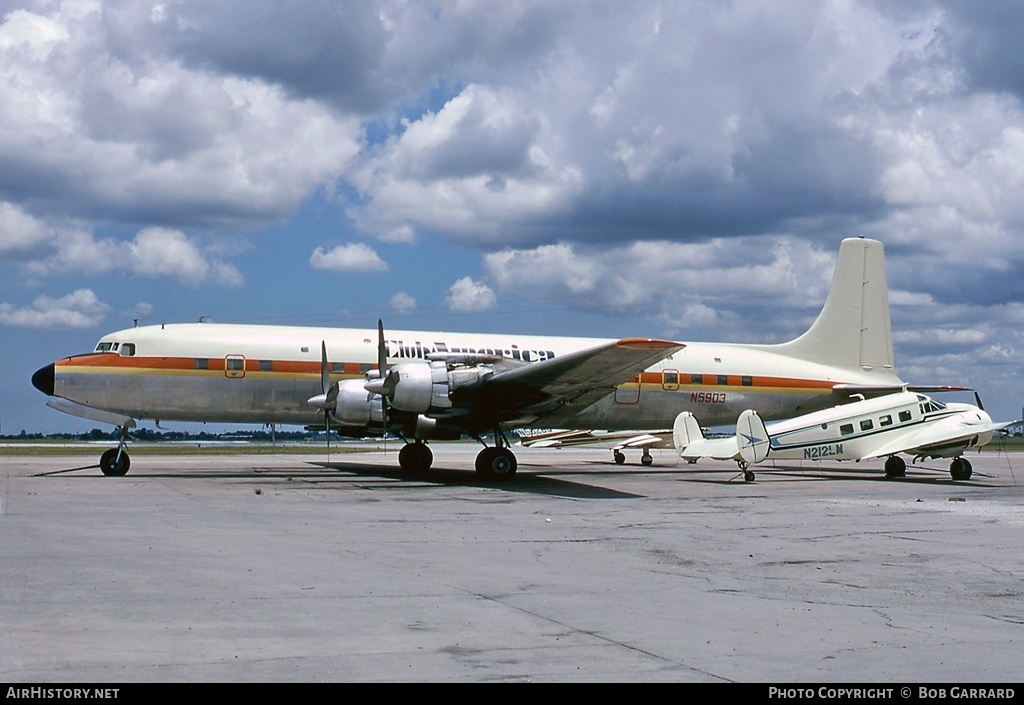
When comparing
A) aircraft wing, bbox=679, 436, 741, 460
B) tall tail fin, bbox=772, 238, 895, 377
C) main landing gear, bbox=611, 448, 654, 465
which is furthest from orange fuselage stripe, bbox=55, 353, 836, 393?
tall tail fin, bbox=772, 238, 895, 377

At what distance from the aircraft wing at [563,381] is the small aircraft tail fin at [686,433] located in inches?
144

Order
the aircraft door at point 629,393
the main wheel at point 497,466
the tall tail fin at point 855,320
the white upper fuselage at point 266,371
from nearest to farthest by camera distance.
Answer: the main wheel at point 497,466
the white upper fuselage at point 266,371
the aircraft door at point 629,393
the tall tail fin at point 855,320

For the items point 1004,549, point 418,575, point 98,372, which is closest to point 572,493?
point 1004,549

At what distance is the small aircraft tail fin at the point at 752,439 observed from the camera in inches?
922

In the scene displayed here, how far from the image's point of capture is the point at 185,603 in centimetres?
738

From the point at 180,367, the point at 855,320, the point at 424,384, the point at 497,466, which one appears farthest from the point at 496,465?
the point at 855,320

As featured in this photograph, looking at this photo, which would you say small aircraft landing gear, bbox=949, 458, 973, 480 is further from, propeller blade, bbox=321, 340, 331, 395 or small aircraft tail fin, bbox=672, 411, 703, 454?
propeller blade, bbox=321, 340, 331, 395

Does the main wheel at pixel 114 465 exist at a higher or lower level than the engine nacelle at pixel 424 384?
lower

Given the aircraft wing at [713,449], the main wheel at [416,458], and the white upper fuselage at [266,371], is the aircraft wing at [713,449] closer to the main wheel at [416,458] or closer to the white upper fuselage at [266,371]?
the white upper fuselage at [266,371]

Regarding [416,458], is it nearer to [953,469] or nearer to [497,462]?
[497,462]

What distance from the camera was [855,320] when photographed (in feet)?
103

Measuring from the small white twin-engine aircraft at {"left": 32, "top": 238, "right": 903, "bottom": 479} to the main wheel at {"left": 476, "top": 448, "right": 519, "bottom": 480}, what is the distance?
3 cm

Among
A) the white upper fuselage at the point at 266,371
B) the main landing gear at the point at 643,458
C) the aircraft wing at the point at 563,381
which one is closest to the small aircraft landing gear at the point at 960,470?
the white upper fuselage at the point at 266,371
